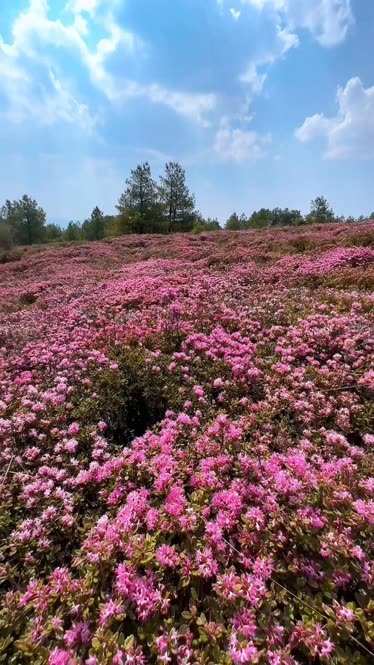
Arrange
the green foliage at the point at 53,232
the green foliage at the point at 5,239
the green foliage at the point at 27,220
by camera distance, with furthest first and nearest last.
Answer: the green foliage at the point at 53,232 → the green foliage at the point at 27,220 → the green foliage at the point at 5,239

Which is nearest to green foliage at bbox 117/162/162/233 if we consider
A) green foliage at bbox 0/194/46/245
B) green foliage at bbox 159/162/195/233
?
green foliage at bbox 159/162/195/233

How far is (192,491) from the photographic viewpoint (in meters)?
4.07

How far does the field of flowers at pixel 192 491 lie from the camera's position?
255cm

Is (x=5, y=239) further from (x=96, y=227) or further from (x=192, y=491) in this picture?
(x=192, y=491)

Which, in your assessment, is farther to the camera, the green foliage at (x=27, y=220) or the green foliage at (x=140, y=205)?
the green foliage at (x=27, y=220)

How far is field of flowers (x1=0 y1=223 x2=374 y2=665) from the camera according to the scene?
2.55 metres


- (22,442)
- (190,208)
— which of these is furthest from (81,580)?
(190,208)

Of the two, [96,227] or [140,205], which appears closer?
[140,205]

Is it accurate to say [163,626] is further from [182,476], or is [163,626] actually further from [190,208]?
[190,208]

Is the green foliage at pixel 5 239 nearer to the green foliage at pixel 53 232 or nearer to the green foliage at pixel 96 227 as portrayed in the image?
the green foliage at pixel 96 227

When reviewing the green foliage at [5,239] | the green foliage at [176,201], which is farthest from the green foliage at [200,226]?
the green foliage at [5,239]

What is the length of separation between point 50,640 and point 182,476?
6.05ft

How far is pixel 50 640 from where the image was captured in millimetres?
2594

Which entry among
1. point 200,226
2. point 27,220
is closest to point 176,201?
point 200,226
